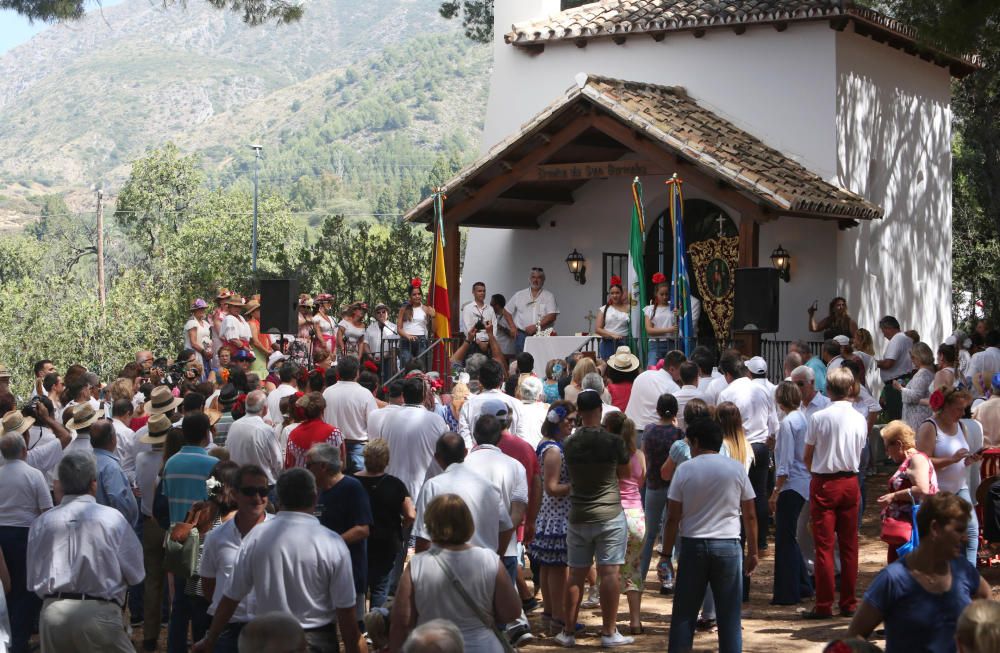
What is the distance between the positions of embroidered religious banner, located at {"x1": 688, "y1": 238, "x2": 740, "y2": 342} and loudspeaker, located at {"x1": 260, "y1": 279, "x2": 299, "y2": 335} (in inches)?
249

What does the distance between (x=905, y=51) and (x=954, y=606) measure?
1721 centimetres

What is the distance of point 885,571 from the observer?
5.55 m

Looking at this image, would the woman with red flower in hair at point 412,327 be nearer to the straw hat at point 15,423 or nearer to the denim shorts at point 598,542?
the straw hat at point 15,423

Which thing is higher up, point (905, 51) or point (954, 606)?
point (905, 51)

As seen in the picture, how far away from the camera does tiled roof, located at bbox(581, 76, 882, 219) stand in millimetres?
16672

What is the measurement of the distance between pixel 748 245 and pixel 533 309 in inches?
155

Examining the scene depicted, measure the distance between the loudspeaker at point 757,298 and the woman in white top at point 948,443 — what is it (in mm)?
6477

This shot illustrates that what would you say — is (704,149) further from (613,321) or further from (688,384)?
(688,384)

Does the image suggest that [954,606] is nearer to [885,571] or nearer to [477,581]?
[885,571]

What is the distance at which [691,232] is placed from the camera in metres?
20.3

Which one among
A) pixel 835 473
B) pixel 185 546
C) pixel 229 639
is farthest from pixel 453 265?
pixel 229 639

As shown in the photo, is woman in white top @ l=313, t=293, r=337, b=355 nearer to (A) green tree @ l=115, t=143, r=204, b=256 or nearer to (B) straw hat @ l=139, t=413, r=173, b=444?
(B) straw hat @ l=139, t=413, r=173, b=444

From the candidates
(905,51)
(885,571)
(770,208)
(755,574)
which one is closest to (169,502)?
(885,571)

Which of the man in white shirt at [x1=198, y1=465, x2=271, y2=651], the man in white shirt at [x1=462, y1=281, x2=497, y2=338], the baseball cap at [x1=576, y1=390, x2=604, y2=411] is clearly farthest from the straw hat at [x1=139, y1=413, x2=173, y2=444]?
the man in white shirt at [x1=462, y1=281, x2=497, y2=338]
